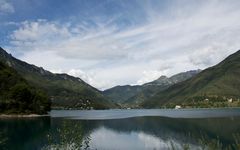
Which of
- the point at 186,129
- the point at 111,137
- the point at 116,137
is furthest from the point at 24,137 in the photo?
the point at 186,129

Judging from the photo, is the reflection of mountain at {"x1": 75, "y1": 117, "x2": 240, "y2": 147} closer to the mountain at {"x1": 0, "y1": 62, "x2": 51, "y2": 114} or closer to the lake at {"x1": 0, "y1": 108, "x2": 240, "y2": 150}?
the lake at {"x1": 0, "y1": 108, "x2": 240, "y2": 150}

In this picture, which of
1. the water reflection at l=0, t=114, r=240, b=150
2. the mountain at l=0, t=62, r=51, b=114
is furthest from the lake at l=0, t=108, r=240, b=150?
the mountain at l=0, t=62, r=51, b=114

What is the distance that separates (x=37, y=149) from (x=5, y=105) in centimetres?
12374

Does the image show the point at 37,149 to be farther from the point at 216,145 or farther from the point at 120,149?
the point at 216,145

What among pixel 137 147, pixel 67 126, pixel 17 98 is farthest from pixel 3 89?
pixel 67 126

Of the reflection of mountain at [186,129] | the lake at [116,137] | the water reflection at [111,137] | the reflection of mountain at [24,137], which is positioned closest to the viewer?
the lake at [116,137]

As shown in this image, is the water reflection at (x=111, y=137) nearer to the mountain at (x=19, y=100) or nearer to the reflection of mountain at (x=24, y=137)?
the reflection of mountain at (x=24, y=137)

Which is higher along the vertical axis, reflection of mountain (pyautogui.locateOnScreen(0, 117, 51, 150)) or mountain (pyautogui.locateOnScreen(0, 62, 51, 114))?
mountain (pyautogui.locateOnScreen(0, 62, 51, 114))

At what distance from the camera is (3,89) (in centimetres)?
19412

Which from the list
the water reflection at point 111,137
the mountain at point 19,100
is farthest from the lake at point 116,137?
the mountain at point 19,100

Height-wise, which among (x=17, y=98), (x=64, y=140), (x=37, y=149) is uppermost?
(x=17, y=98)

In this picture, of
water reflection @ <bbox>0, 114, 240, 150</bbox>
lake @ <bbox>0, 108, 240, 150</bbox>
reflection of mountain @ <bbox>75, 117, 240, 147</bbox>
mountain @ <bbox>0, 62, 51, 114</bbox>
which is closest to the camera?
lake @ <bbox>0, 108, 240, 150</bbox>

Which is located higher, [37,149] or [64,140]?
[64,140]

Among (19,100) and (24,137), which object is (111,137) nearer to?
(24,137)
